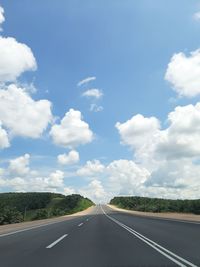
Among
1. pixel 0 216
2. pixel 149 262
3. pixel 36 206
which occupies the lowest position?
pixel 149 262

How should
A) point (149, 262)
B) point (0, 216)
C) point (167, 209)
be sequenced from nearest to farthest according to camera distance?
point (149, 262) → point (0, 216) → point (167, 209)

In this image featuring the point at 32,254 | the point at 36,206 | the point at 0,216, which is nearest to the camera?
the point at 32,254

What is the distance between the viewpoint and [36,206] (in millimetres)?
156125

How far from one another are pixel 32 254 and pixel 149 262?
402 cm

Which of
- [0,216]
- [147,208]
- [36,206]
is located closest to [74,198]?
[36,206]

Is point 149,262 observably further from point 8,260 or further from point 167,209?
point 167,209

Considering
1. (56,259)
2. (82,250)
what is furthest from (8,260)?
(82,250)

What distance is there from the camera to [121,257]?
12.1m

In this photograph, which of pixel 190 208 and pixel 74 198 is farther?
pixel 74 198

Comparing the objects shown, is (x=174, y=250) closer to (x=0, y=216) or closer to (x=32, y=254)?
(x=32, y=254)

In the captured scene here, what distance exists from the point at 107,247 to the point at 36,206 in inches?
5709

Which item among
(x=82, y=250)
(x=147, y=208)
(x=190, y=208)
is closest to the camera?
(x=82, y=250)

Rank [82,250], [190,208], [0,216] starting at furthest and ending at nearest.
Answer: [190,208] → [0,216] → [82,250]

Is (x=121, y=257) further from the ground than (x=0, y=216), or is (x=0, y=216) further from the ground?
(x=0, y=216)
